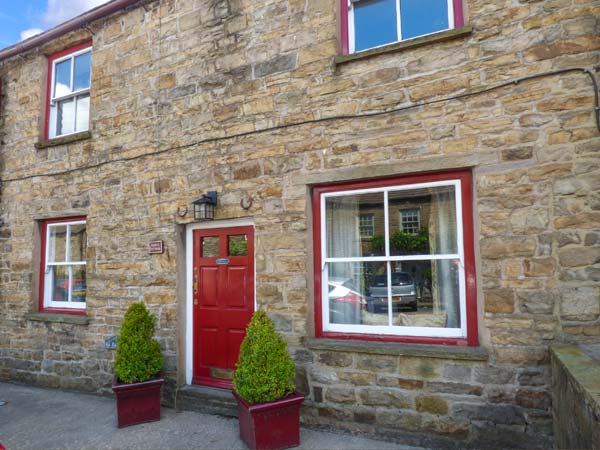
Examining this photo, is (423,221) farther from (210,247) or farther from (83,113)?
(83,113)

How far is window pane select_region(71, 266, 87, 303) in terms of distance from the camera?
623cm

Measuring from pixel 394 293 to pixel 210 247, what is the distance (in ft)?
7.88

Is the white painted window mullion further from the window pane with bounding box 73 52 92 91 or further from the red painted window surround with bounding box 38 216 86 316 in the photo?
the red painted window surround with bounding box 38 216 86 316

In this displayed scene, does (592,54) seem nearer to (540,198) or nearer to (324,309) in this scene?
(540,198)

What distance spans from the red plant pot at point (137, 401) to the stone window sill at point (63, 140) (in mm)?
3664

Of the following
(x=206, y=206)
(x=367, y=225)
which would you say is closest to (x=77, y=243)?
(x=206, y=206)

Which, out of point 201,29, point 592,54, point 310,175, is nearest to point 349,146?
point 310,175

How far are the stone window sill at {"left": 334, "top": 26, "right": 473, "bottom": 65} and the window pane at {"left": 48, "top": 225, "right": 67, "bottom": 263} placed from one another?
5060mm

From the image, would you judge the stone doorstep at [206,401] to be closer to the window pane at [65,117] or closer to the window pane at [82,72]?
the window pane at [65,117]

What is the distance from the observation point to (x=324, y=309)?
14.6 feet

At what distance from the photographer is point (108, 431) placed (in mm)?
4414

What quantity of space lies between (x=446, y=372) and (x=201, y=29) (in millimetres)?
4983

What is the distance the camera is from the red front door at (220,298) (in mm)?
4957

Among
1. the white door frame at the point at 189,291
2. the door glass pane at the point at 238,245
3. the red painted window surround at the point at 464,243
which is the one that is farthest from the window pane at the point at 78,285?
the red painted window surround at the point at 464,243
